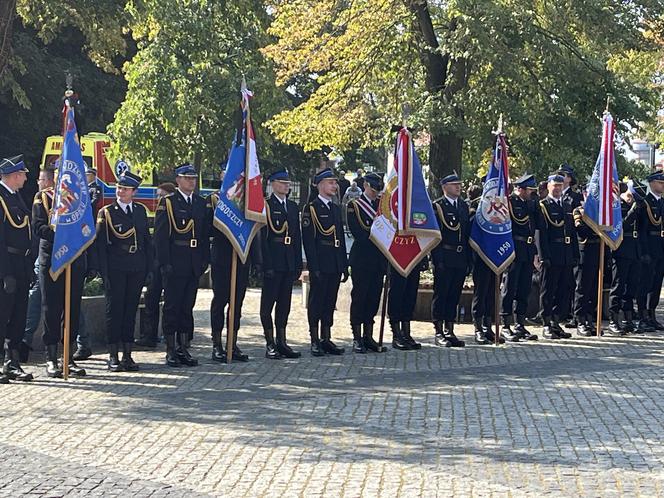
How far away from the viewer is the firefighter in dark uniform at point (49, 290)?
10664mm

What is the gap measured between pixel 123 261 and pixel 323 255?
2.33 metres

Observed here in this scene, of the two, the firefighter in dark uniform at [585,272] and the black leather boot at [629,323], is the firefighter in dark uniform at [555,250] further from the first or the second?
the black leather boot at [629,323]

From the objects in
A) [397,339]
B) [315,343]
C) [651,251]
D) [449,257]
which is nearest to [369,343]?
[397,339]

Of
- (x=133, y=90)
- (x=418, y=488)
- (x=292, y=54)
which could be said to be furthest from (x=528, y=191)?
(x=133, y=90)

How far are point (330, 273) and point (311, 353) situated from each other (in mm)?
895

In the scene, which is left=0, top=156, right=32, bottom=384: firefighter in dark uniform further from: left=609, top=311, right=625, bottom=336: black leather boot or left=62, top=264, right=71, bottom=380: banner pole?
left=609, top=311, right=625, bottom=336: black leather boot

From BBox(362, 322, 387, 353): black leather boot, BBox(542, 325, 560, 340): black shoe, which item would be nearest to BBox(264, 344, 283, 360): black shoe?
BBox(362, 322, 387, 353): black leather boot

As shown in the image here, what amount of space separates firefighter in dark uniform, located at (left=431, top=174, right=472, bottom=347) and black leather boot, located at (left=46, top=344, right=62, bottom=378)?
14.8ft

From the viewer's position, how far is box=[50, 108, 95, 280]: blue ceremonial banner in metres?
10.4

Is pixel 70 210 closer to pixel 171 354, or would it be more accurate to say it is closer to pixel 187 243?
pixel 187 243

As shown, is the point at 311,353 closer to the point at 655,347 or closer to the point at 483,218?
the point at 483,218

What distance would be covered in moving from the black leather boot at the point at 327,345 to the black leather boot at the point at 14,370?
10.9ft

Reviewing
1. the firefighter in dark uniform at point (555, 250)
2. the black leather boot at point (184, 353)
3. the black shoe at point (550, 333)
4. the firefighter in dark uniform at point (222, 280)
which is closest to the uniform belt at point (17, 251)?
the black leather boot at point (184, 353)

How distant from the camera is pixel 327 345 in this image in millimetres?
12242
